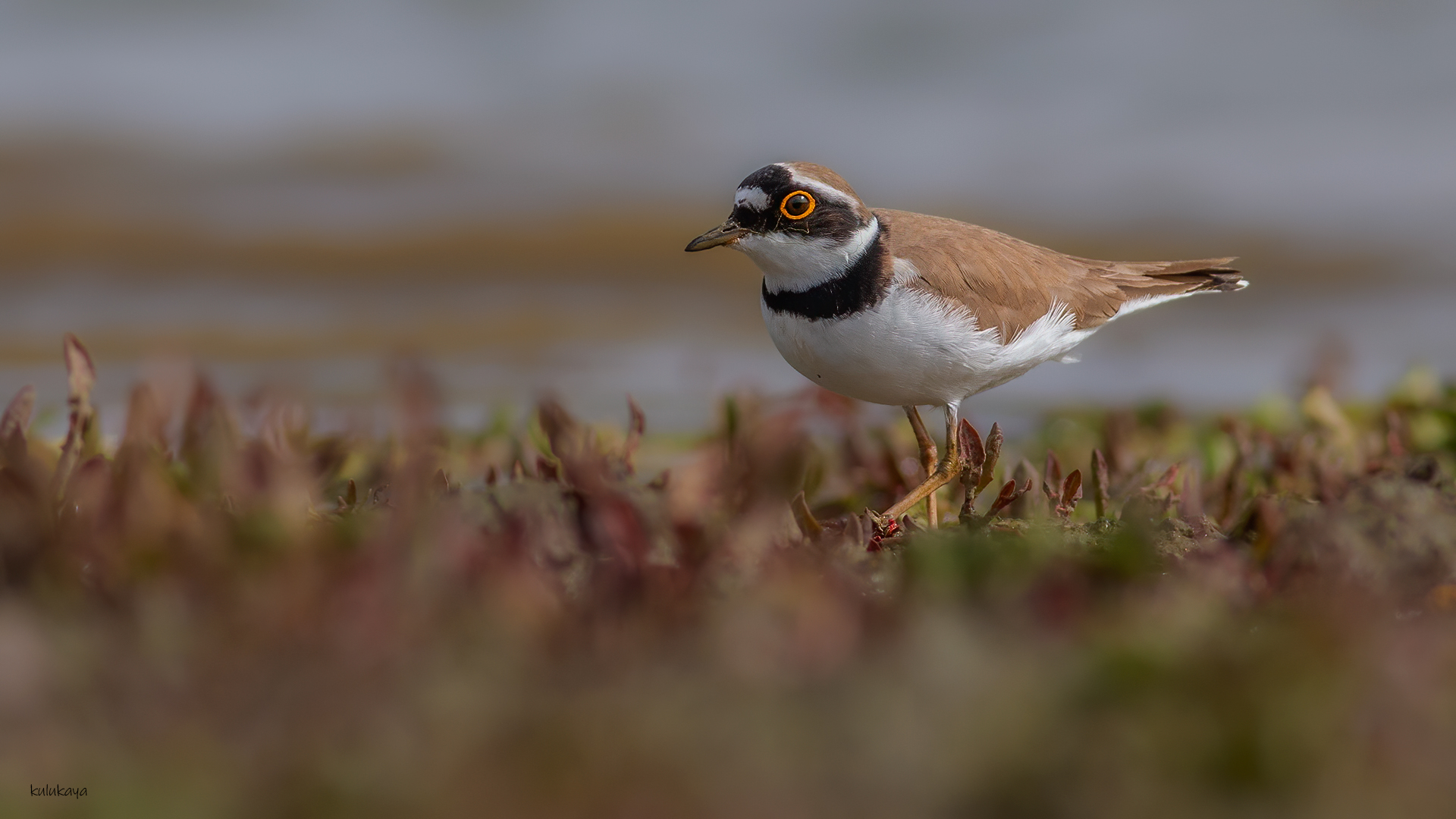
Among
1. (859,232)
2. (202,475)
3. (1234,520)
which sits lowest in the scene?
(1234,520)

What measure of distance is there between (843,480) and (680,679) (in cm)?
335

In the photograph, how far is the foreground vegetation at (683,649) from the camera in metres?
2.02

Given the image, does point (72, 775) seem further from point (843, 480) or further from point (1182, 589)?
point (843, 480)

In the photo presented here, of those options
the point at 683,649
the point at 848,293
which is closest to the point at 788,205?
the point at 848,293

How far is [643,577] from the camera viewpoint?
9.67 feet

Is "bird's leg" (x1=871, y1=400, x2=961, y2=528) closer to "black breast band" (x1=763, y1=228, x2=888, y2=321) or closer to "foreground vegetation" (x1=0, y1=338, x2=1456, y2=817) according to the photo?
"black breast band" (x1=763, y1=228, x2=888, y2=321)

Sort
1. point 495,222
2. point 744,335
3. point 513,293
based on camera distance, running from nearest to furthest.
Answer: point 744,335
point 513,293
point 495,222

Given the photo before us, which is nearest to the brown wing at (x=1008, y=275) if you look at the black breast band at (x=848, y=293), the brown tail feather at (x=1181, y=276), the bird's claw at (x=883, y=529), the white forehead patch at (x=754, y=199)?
the brown tail feather at (x=1181, y=276)

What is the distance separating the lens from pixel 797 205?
17.2 feet

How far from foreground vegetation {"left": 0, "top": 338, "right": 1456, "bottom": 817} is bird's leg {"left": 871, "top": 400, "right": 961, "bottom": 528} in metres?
0.80

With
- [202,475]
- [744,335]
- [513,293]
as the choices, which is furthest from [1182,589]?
[513,293]

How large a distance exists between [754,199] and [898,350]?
2.70 ft

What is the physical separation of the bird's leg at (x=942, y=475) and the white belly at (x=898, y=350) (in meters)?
0.11

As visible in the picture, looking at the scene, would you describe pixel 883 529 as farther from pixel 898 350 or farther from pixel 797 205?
pixel 797 205
